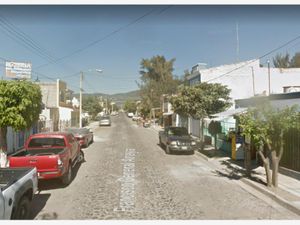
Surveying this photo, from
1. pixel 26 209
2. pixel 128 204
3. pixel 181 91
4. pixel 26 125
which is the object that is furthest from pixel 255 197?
pixel 181 91

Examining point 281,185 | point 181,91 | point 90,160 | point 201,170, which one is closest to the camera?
point 281,185

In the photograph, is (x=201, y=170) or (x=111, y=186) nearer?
(x=111, y=186)

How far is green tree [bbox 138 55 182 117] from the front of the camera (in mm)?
54906

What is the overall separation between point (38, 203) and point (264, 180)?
23.8 ft

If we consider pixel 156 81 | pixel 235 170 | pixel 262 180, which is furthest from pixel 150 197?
pixel 156 81

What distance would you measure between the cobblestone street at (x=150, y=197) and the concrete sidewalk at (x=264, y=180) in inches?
11.9

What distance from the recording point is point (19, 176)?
584 cm

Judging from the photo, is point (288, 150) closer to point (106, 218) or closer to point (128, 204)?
point (128, 204)

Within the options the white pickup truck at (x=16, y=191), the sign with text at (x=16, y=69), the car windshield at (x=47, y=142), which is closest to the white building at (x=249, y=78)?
the car windshield at (x=47, y=142)

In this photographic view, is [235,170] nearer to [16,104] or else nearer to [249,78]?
[16,104]

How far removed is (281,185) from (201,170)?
11.4 feet

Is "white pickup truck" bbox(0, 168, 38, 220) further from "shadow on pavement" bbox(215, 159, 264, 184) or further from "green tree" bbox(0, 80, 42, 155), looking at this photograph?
"shadow on pavement" bbox(215, 159, 264, 184)

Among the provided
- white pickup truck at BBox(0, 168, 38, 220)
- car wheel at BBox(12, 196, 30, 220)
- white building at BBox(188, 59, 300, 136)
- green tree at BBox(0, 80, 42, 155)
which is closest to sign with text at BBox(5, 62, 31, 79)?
white building at BBox(188, 59, 300, 136)

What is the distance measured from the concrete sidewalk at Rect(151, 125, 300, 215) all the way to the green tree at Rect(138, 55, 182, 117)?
41.2 metres
